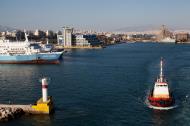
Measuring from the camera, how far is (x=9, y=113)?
48.0 ft

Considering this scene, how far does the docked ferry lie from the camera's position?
38594 millimetres

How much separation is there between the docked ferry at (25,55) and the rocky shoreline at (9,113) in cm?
2347

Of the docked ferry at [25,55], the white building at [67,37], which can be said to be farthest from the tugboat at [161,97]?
the white building at [67,37]

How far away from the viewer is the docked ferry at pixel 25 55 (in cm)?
3859

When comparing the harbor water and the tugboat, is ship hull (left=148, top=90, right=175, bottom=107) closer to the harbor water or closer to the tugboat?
the tugboat

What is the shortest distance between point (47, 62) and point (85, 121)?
25.2 metres

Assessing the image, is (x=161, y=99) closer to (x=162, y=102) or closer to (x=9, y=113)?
(x=162, y=102)

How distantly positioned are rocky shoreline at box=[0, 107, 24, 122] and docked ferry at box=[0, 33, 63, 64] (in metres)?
23.5

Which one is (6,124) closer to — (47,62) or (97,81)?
(97,81)

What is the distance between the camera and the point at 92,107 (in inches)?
644

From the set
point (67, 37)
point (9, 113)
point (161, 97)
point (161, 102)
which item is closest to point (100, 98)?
point (161, 97)

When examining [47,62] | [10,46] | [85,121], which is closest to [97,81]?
[85,121]

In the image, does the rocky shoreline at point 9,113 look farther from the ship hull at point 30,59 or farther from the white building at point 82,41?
the white building at point 82,41

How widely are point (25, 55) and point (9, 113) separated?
24648mm
